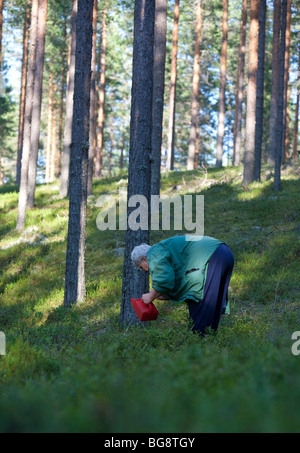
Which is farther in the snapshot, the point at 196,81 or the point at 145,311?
the point at 196,81

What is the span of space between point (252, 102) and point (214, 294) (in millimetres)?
13993

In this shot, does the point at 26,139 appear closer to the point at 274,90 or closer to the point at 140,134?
the point at 140,134

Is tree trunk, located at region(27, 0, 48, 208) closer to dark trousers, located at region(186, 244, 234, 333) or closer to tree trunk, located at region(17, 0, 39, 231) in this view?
tree trunk, located at region(17, 0, 39, 231)

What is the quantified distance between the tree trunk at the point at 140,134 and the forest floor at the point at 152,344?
0.74 metres

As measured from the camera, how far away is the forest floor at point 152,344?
8.38 ft

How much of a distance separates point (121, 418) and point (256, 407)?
0.74 metres

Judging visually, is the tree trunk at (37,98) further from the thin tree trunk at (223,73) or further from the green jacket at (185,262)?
the green jacket at (185,262)

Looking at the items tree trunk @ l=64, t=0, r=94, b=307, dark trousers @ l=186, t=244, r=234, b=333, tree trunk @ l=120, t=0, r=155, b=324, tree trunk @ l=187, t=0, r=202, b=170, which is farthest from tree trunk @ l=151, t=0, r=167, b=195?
tree trunk @ l=187, t=0, r=202, b=170

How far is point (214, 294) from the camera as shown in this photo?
5.79 meters

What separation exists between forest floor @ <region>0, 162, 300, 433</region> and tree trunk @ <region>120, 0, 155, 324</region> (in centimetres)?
74

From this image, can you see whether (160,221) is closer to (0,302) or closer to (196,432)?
(0,302)

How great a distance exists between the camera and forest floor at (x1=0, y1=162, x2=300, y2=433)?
8.38 feet

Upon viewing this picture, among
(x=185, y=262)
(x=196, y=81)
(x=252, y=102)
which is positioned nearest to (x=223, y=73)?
(x=196, y=81)

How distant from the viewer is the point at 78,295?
385 inches
